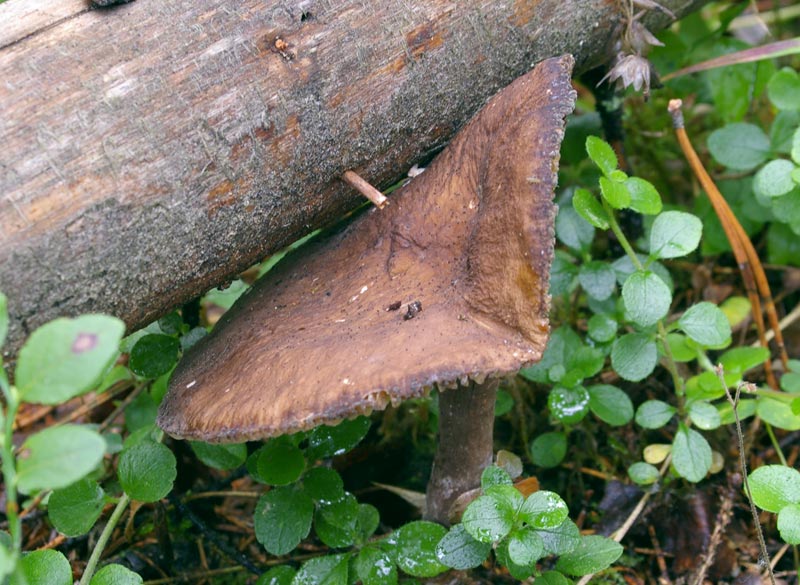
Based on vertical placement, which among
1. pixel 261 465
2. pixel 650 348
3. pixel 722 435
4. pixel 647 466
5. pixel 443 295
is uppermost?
pixel 443 295

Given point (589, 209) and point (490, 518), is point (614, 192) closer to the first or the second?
point (589, 209)

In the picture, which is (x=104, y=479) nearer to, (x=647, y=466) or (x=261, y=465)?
(x=261, y=465)

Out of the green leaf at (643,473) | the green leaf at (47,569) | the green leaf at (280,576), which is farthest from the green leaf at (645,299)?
the green leaf at (47,569)

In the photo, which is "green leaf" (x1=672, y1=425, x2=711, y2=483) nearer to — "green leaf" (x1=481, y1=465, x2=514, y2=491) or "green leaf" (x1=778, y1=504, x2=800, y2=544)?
"green leaf" (x1=778, y1=504, x2=800, y2=544)

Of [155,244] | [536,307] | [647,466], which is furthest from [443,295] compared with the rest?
[647,466]

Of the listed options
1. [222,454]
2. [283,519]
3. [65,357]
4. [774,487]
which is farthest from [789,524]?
[65,357]

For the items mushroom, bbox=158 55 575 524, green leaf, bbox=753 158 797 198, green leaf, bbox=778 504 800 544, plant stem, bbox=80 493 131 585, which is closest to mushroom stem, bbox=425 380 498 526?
mushroom, bbox=158 55 575 524
